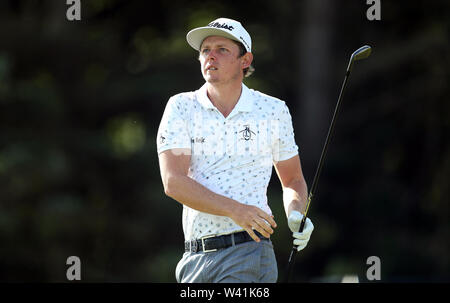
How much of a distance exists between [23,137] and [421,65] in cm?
678

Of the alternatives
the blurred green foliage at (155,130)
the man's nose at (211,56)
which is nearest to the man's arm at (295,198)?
the man's nose at (211,56)

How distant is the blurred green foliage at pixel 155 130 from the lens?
40.3 feet

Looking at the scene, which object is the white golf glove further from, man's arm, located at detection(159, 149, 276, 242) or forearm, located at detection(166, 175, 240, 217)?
forearm, located at detection(166, 175, 240, 217)

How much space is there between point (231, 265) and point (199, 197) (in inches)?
13.1

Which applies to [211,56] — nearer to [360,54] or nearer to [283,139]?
[283,139]

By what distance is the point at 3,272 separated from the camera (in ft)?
39.8

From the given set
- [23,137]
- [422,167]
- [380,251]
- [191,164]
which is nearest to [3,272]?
[23,137]

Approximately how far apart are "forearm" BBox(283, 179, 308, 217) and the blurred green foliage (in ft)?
24.3

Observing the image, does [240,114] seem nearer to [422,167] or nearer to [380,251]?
[380,251]

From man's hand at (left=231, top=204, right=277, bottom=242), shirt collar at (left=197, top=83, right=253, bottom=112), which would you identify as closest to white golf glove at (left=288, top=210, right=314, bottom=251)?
man's hand at (left=231, top=204, right=277, bottom=242)

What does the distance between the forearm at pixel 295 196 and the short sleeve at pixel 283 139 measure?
0.14 m

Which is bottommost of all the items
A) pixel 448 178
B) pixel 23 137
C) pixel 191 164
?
pixel 191 164

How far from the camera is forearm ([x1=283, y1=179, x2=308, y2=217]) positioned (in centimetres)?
375

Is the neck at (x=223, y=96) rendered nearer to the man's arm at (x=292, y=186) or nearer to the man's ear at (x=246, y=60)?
the man's ear at (x=246, y=60)
